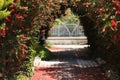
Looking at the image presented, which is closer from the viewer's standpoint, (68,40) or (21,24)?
(21,24)

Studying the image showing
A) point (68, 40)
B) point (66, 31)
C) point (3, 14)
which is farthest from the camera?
point (66, 31)

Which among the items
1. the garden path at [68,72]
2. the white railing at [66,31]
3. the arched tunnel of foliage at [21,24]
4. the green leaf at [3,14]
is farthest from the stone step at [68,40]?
the green leaf at [3,14]

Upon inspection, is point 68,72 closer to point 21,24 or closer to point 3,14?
point 21,24

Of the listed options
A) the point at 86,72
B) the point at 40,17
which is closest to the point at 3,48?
the point at 40,17

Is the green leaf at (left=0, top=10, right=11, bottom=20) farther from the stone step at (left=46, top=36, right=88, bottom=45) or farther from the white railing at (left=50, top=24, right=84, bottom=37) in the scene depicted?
the white railing at (left=50, top=24, right=84, bottom=37)

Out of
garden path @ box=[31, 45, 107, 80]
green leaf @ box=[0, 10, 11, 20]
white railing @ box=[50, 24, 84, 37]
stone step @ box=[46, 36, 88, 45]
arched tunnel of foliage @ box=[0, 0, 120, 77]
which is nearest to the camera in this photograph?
green leaf @ box=[0, 10, 11, 20]

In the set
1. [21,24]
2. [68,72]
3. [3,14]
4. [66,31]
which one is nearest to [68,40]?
[66,31]

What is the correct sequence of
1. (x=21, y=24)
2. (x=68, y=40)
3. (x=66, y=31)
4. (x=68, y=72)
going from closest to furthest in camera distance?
(x=21, y=24), (x=68, y=72), (x=68, y=40), (x=66, y=31)

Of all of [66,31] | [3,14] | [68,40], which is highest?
[3,14]

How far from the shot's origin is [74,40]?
32156mm

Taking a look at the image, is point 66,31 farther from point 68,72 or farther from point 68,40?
point 68,72

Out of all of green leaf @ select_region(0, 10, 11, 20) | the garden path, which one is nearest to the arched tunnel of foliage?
green leaf @ select_region(0, 10, 11, 20)

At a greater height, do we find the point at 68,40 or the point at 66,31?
the point at 66,31

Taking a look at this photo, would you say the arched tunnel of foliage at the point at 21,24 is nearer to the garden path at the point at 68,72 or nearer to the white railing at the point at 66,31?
the garden path at the point at 68,72
